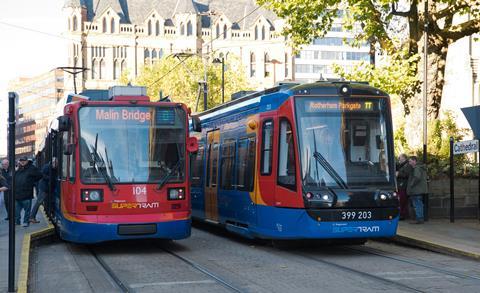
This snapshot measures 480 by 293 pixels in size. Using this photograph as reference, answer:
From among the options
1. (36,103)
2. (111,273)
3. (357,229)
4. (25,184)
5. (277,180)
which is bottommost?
(111,273)

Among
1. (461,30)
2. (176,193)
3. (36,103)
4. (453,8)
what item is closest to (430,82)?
(461,30)

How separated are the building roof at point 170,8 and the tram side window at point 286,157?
401 feet

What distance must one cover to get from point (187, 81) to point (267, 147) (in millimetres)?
58900

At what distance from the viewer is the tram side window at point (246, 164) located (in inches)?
637

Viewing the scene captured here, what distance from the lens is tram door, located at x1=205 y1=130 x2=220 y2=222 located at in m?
19.1

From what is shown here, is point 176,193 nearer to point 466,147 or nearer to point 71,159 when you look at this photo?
point 71,159

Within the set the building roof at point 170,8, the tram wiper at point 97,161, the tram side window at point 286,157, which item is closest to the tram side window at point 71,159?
the tram wiper at point 97,161

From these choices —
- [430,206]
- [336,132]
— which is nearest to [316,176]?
[336,132]

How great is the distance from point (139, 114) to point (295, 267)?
4.24m

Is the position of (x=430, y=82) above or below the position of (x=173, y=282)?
above

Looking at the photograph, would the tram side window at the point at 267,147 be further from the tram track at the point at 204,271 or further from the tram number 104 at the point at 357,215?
the tram track at the point at 204,271

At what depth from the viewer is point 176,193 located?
15.2 m

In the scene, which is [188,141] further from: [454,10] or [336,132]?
[454,10]

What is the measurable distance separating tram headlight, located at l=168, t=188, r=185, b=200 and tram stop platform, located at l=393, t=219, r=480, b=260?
453 cm
